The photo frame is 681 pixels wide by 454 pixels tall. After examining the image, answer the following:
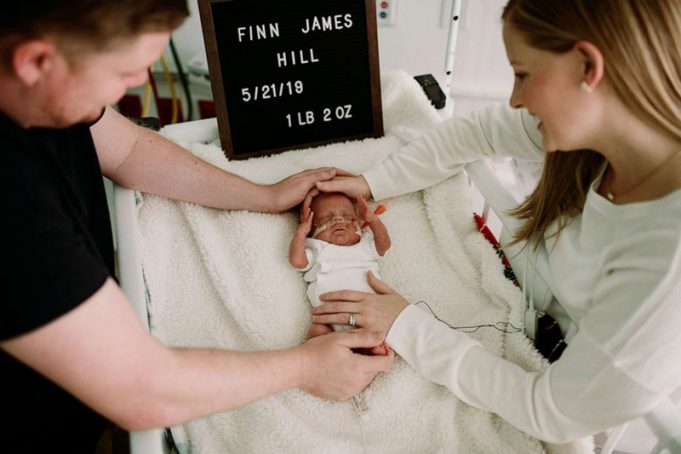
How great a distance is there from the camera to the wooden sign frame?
135 cm

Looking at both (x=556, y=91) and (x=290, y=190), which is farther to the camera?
(x=290, y=190)

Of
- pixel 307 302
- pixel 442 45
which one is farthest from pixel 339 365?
pixel 442 45

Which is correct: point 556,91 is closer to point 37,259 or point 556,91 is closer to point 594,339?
point 594,339

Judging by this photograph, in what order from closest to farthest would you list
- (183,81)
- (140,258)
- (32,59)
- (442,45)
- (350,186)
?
(32,59), (140,258), (350,186), (442,45), (183,81)

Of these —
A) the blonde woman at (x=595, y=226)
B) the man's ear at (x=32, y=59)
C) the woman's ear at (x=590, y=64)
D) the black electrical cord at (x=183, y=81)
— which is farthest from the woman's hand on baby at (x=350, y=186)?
the black electrical cord at (x=183, y=81)

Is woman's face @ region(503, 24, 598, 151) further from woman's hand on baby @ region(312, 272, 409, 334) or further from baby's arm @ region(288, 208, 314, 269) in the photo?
baby's arm @ region(288, 208, 314, 269)

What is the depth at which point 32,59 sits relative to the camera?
640 millimetres

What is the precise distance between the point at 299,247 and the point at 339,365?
13.4 inches

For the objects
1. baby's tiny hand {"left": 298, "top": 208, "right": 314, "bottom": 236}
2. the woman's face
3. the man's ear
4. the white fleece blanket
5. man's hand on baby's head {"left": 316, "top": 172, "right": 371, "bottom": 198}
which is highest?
the man's ear

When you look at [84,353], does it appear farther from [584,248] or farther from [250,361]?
[584,248]

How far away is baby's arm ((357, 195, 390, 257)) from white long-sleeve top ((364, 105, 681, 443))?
0.85ft

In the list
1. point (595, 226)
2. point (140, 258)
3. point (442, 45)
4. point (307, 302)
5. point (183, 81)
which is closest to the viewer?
point (595, 226)

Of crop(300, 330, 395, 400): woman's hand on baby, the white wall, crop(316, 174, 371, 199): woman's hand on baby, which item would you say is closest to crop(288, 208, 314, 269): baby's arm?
crop(316, 174, 371, 199): woman's hand on baby

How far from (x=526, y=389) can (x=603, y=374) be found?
149 mm
